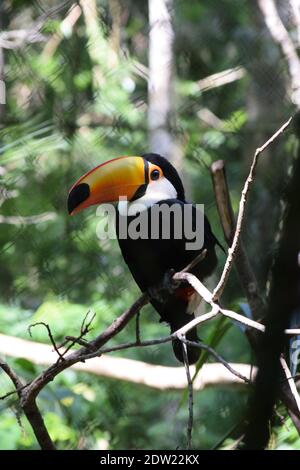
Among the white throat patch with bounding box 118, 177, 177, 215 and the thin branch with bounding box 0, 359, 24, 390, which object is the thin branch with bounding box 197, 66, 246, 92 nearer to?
the white throat patch with bounding box 118, 177, 177, 215

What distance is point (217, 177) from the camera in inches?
47.1

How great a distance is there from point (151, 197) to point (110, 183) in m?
0.10

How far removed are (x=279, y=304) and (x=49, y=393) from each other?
5.12 feet

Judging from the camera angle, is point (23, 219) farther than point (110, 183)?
Yes

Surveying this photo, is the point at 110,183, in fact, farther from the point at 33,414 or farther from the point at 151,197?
the point at 33,414

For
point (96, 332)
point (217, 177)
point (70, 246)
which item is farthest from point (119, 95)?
point (217, 177)

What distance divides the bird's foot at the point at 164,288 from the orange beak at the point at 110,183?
9.0 inches

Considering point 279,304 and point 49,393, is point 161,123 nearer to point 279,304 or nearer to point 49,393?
point 49,393

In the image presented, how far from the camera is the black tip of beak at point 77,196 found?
143 cm

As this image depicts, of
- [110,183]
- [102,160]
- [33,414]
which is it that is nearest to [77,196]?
[110,183]

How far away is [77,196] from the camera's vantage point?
144cm

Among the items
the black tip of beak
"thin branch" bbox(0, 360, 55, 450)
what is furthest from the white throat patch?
"thin branch" bbox(0, 360, 55, 450)

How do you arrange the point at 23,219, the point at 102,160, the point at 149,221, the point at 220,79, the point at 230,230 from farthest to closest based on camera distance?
the point at 220,79, the point at 102,160, the point at 23,219, the point at 149,221, the point at 230,230

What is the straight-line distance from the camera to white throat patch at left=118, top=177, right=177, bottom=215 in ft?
5.07
